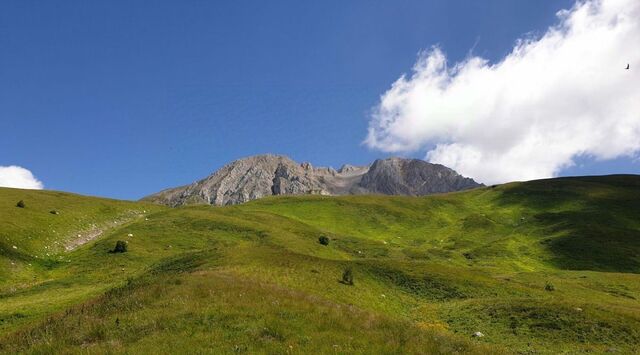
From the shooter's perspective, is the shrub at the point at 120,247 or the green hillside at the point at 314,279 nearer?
the green hillside at the point at 314,279

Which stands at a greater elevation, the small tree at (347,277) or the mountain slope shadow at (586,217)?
the mountain slope shadow at (586,217)

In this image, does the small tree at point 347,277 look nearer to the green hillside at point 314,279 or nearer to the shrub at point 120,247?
the green hillside at point 314,279

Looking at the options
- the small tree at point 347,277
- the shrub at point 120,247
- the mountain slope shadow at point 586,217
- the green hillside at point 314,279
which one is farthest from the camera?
the mountain slope shadow at point 586,217

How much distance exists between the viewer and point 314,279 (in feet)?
127

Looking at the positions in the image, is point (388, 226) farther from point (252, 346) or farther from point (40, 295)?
point (252, 346)

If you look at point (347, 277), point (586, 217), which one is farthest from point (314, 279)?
point (586, 217)

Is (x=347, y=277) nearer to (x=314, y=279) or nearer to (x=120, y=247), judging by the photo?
(x=314, y=279)

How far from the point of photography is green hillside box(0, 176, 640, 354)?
16.8m

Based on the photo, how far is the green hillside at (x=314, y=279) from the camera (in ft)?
55.3

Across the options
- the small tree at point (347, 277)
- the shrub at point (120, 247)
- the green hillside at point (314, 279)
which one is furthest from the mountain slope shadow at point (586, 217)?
the shrub at point (120, 247)

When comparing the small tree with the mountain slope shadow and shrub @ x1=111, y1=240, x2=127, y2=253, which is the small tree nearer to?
shrub @ x1=111, y1=240, x2=127, y2=253

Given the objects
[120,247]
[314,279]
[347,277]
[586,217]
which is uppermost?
[586,217]

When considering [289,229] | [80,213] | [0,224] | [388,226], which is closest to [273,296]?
[0,224]

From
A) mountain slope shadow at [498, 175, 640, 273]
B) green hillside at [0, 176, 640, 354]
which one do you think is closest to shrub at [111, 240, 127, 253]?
green hillside at [0, 176, 640, 354]
